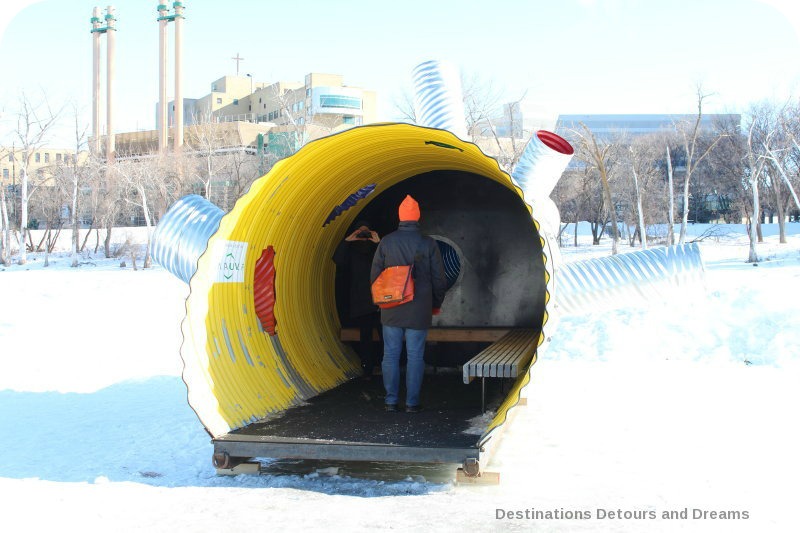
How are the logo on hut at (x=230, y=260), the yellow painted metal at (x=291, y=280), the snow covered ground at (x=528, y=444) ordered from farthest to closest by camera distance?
the logo on hut at (x=230, y=260) → the yellow painted metal at (x=291, y=280) → the snow covered ground at (x=528, y=444)

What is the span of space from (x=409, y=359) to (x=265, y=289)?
→ 149 cm

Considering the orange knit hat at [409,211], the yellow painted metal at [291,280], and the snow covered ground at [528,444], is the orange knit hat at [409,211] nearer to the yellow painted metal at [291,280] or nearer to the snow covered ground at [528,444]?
the yellow painted metal at [291,280]

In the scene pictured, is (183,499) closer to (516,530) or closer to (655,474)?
(516,530)

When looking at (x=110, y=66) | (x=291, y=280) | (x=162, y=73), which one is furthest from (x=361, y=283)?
(x=110, y=66)

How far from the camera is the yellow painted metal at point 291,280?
5934mm

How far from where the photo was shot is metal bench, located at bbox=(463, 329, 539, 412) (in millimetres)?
6375

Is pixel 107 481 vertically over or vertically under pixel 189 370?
under

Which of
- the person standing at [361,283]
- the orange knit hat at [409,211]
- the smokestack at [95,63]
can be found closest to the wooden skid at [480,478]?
the orange knit hat at [409,211]

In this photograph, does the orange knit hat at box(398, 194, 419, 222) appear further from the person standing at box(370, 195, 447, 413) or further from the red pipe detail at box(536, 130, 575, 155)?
the red pipe detail at box(536, 130, 575, 155)

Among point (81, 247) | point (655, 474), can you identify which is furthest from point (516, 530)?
point (81, 247)

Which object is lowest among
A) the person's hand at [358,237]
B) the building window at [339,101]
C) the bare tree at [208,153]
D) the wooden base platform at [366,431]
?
the wooden base platform at [366,431]

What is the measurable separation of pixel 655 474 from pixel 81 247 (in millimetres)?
38072

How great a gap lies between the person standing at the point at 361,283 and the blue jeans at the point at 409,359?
190cm

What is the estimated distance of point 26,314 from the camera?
15.3 m
